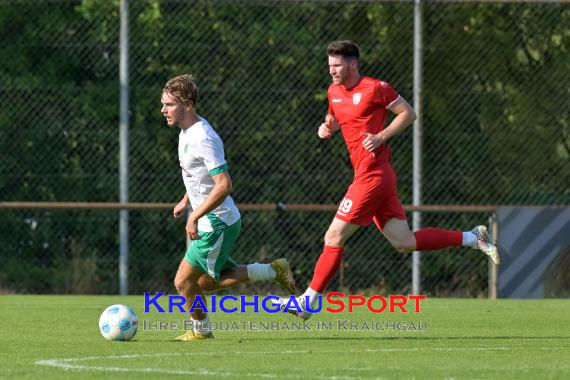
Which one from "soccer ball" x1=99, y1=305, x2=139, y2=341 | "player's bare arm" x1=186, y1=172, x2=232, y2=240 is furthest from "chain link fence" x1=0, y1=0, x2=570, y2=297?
"player's bare arm" x1=186, y1=172, x2=232, y2=240

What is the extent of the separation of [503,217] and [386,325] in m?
4.60

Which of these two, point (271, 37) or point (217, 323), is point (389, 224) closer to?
point (217, 323)

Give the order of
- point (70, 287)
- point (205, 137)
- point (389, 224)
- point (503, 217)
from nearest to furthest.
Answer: point (205, 137), point (389, 224), point (503, 217), point (70, 287)

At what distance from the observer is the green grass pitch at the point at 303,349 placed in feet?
23.5

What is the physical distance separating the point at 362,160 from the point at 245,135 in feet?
22.5

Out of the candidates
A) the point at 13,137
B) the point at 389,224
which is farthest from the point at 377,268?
the point at 389,224

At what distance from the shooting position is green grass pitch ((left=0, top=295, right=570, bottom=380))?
282 inches

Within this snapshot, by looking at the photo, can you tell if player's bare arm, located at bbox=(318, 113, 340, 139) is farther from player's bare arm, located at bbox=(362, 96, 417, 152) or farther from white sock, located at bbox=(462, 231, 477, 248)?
white sock, located at bbox=(462, 231, 477, 248)

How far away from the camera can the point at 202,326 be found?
367 inches

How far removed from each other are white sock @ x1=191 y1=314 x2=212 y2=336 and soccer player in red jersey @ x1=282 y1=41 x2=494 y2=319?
2.50 ft

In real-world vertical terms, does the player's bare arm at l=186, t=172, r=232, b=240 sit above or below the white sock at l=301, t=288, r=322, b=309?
above

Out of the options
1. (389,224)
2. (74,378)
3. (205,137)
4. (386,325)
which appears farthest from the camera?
(386,325)

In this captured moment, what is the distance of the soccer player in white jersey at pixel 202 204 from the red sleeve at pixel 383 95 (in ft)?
4.58

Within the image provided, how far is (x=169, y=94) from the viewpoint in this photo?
9016mm
